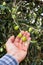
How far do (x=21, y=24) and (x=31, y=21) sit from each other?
0.88 ft

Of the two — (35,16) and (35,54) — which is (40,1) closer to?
(35,16)

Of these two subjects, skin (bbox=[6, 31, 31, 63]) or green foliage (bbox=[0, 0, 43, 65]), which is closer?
skin (bbox=[6, 31, 31, 63])

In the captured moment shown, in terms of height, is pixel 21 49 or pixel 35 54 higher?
pixel 21 49

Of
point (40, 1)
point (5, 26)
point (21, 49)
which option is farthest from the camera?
point (40, 1)

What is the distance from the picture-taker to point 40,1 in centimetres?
272

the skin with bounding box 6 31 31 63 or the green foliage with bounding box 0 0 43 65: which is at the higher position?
the skin with bounding box 6 31 31 63

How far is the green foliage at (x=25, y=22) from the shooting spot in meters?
2.20

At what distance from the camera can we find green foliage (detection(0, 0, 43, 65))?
2.20 m

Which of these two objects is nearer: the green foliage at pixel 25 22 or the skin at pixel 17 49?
the skin at pixel 17 49

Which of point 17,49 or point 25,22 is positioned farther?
point 25,22

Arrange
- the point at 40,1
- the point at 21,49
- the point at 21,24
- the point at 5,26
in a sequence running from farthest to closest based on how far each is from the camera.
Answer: the point at 40,1
the point at 5,26
the point at 21,24
the point at 21,49

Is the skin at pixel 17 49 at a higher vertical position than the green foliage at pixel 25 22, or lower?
higher

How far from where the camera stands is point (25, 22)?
2316mm

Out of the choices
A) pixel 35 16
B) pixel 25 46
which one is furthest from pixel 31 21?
pixel 25 46
